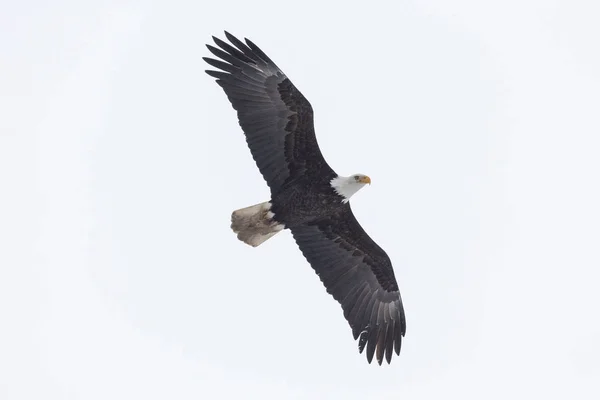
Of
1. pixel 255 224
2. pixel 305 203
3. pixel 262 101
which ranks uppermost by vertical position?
pixel 262 101

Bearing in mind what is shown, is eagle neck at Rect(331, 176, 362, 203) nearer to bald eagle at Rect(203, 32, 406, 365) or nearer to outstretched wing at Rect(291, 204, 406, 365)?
bald eagle at Rect(203, 32, 406, 365)

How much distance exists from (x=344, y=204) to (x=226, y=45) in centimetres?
325

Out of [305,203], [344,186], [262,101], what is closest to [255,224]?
[305,203]

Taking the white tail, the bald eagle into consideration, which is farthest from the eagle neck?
the white tail

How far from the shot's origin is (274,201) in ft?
60.5

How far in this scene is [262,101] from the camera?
58.9ft

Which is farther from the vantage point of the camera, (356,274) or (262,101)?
(356,274)

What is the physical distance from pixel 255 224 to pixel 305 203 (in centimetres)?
91

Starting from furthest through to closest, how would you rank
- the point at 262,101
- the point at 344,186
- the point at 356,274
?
the point at 356,274 < the point at 344,186 < the point at 262,101

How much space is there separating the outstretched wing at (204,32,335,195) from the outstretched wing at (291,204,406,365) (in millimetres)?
1826

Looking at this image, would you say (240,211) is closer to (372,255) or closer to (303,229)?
(303,229)

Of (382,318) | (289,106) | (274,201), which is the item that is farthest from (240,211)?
(382,318)

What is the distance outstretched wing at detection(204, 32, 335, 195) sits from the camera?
17.9 m

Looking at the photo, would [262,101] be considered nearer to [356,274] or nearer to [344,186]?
[344,186]
